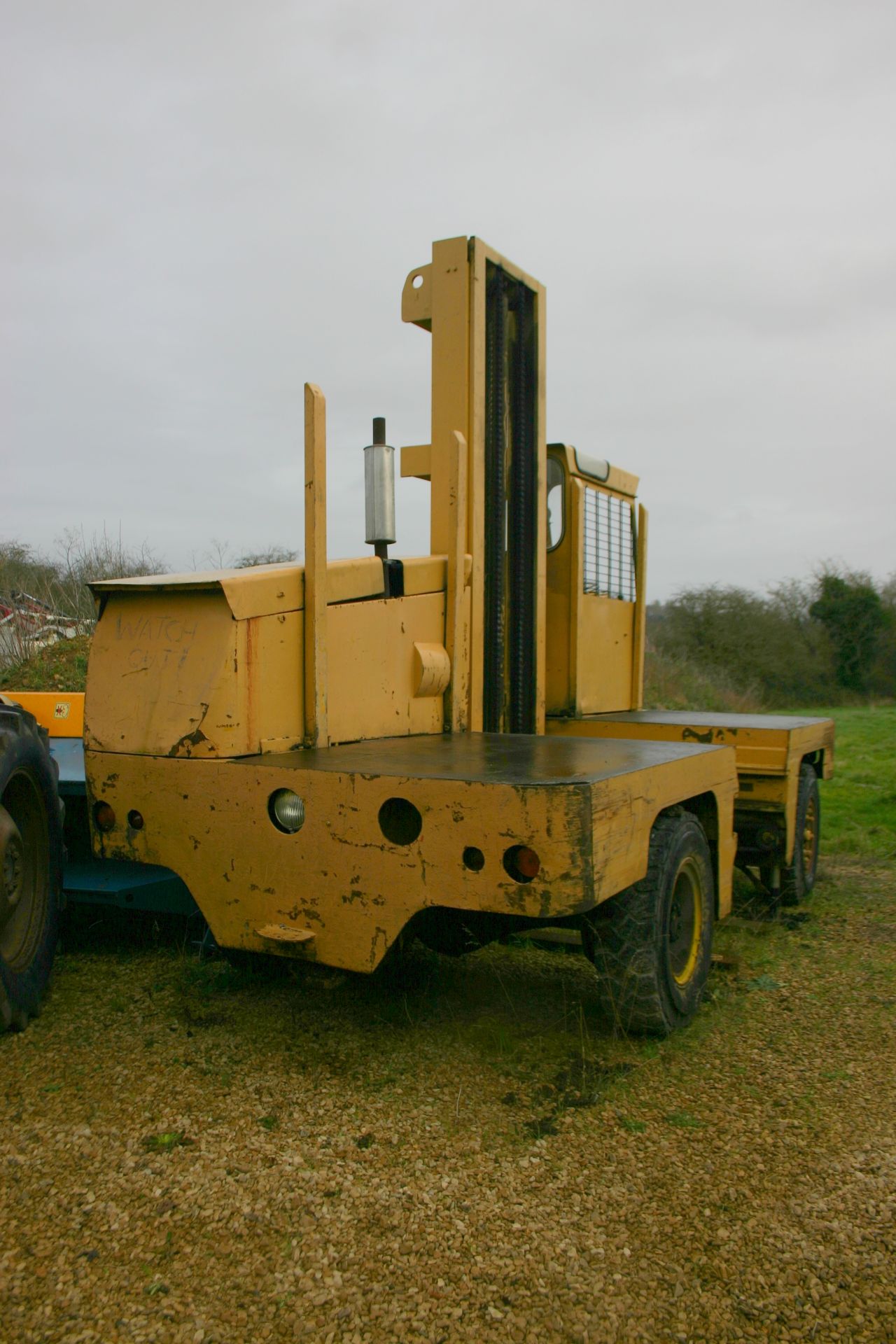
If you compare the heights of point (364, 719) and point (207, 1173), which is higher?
point (364, 719)

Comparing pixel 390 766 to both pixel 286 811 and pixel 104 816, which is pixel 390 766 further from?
pixel 104 816

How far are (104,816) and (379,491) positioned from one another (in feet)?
5.25

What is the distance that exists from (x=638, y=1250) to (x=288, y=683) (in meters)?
2.05

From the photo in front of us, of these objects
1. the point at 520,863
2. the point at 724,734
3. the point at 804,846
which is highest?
the point at 724,734

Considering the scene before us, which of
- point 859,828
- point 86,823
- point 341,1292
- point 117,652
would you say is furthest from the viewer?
point 859,828

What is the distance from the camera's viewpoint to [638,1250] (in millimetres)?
2396

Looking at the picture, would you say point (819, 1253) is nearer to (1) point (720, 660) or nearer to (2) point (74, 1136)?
(2) point (74, 1136)

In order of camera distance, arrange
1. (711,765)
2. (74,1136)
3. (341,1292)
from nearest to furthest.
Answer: (341,1292)
(74,1136)
(711,765)

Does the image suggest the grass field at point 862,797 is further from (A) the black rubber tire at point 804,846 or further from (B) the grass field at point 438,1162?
(B) the grass field at point 438,1162

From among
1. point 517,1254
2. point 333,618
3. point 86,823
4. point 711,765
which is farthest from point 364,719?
point 517,1254

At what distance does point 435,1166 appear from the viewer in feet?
9.05

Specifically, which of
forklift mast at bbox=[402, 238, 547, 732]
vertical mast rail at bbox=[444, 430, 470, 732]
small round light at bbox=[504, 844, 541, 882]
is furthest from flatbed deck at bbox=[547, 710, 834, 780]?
small round light at bbox=[504, 844, 541, 882]

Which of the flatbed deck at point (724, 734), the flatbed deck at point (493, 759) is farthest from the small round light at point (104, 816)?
the flatbed deck at point (724, 734)

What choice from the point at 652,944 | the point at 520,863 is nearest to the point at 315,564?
the point at 520,863
